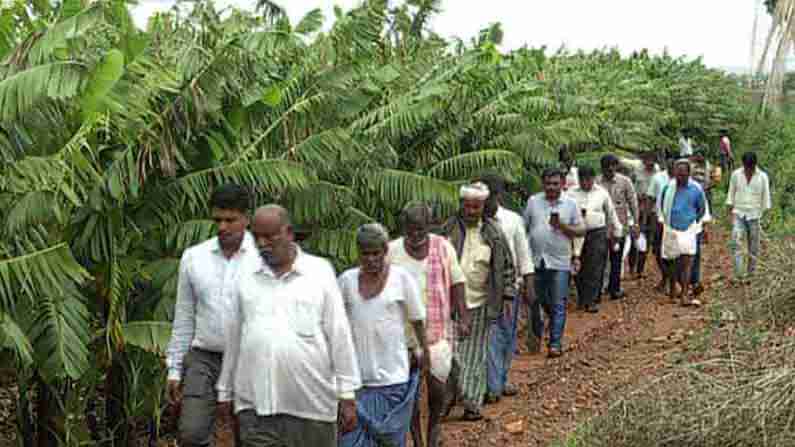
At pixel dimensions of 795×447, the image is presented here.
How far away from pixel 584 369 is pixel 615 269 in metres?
4.39

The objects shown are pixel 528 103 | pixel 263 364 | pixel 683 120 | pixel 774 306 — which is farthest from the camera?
pixel 683 120

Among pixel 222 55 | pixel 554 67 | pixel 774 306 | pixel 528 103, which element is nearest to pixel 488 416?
pixel 774 306

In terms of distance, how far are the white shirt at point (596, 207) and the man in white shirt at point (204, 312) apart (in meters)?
7.05

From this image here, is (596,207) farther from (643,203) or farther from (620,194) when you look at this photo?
(643,203)

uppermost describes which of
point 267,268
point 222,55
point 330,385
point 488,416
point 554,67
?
point 554,67

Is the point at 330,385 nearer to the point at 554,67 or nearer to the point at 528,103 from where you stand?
the point at 528,103

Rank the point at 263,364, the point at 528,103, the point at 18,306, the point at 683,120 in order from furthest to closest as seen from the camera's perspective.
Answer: the point at 683,120 → the point at 528,103 → the point at 18,306 → the point at 263,364

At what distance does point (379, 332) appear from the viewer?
6.18 meters

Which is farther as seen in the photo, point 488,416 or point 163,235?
point 488,416

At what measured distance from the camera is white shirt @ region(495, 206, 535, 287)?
8.71 m

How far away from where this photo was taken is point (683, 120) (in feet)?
97.6

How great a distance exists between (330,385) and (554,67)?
51.7ft

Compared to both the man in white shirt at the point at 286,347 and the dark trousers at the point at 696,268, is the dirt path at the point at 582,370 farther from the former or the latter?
the man in white shirt at the point at 286,347

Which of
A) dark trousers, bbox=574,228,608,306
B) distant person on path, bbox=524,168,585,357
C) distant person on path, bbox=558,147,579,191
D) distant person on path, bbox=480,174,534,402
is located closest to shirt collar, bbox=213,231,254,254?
distant person on path, bbox=480,174,534,402
